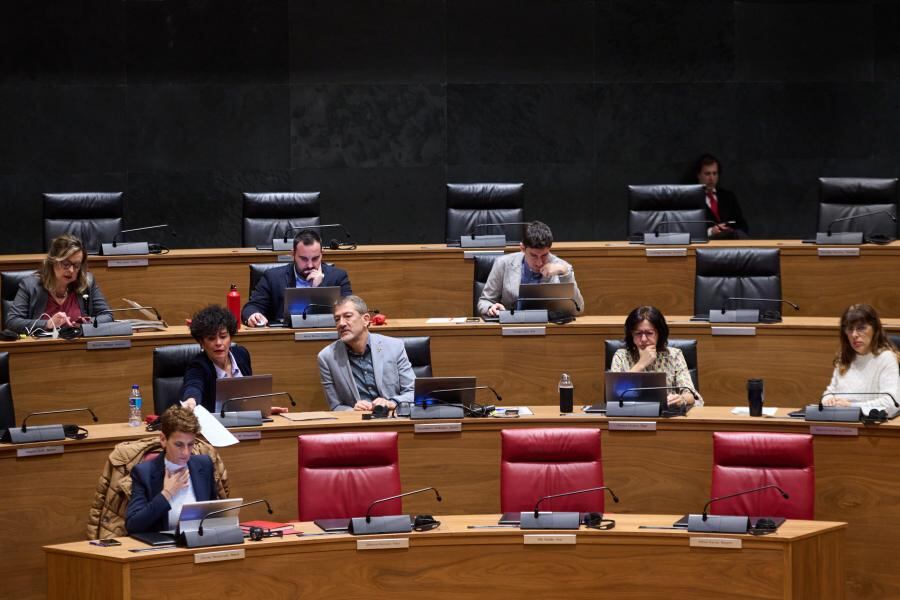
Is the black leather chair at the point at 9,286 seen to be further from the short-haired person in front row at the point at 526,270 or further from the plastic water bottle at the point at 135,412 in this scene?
the short-haired person in front row at the point at 526,270

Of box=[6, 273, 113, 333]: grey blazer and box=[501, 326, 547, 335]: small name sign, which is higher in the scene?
box=[6, 273, 113, 333]: grey blazer

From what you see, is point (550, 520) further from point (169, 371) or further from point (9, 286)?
point (9, 286)

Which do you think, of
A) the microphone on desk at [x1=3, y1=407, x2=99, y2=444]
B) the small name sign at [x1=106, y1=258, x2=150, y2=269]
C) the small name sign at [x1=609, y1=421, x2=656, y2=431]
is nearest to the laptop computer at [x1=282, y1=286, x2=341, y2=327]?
the small name sign at [x1=106, y1=258, x2=150, y2=269]

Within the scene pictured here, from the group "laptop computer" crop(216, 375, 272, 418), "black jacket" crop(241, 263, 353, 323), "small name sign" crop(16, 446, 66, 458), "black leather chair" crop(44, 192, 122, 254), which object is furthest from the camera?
"black leather chair" crop(44, 192, 122, 254)

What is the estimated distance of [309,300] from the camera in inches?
246

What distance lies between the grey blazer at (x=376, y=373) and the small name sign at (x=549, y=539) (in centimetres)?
146

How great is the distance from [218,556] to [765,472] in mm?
1896

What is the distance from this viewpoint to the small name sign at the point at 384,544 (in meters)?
4.30

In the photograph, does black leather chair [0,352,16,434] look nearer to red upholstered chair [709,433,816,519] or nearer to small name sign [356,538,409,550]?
small name sign [356,538,409,550]

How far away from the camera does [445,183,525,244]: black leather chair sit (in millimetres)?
7887

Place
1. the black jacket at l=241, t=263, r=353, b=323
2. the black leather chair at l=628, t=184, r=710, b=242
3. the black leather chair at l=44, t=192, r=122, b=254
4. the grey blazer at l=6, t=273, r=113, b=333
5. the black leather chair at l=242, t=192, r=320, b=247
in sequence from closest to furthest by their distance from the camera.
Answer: the grey blazer at l=6, t=273, r=113, b=333, the black jacket at l=241, t=263, r=353, b=323, the black leather chair at l=44, t=192, r=122, b=254, the black leather chair at l=242, t=192, r=320, b=247, the black leather chair at l=628, t=184, r=710, b=242

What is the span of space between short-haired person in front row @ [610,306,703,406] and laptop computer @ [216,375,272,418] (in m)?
1.46

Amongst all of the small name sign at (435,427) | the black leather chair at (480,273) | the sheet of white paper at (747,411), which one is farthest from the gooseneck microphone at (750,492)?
the black leather chair at (480,273)

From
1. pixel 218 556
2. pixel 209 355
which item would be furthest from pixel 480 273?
pixel 218 556
